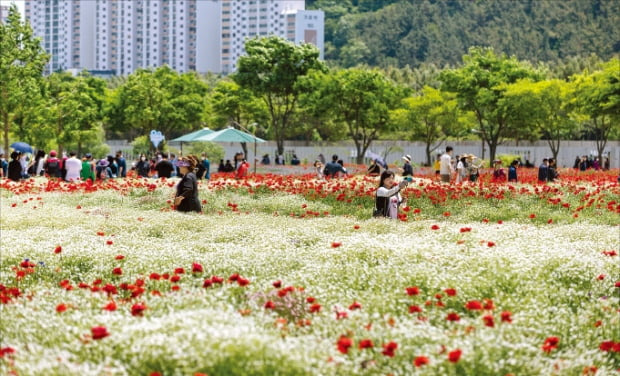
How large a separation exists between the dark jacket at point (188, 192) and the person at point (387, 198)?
3641 millimetres

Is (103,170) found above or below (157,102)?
below

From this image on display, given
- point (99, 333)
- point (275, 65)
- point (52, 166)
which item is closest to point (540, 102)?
point (275, 65)

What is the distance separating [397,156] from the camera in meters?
72.1

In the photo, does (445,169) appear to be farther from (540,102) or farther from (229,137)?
(540,102)

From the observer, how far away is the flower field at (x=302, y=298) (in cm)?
614

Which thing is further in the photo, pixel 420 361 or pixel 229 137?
pixel 229 137

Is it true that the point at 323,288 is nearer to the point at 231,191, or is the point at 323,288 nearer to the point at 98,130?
the point at 231,191

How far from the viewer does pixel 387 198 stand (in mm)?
14930

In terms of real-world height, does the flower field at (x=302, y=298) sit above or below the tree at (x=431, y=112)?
below

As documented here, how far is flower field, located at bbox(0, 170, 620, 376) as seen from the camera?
20.1ft

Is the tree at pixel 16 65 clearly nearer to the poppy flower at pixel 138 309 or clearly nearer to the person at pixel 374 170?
the person at pixel 374 170

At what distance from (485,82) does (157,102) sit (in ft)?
105

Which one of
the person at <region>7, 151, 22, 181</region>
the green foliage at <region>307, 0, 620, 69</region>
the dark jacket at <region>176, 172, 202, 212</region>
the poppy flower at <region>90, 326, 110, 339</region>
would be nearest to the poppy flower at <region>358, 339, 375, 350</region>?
the poppy flower at <region>90, 326, 110, 339</region>

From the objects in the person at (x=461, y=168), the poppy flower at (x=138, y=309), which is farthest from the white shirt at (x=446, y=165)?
the poppy flower at (x=138, y=309)
